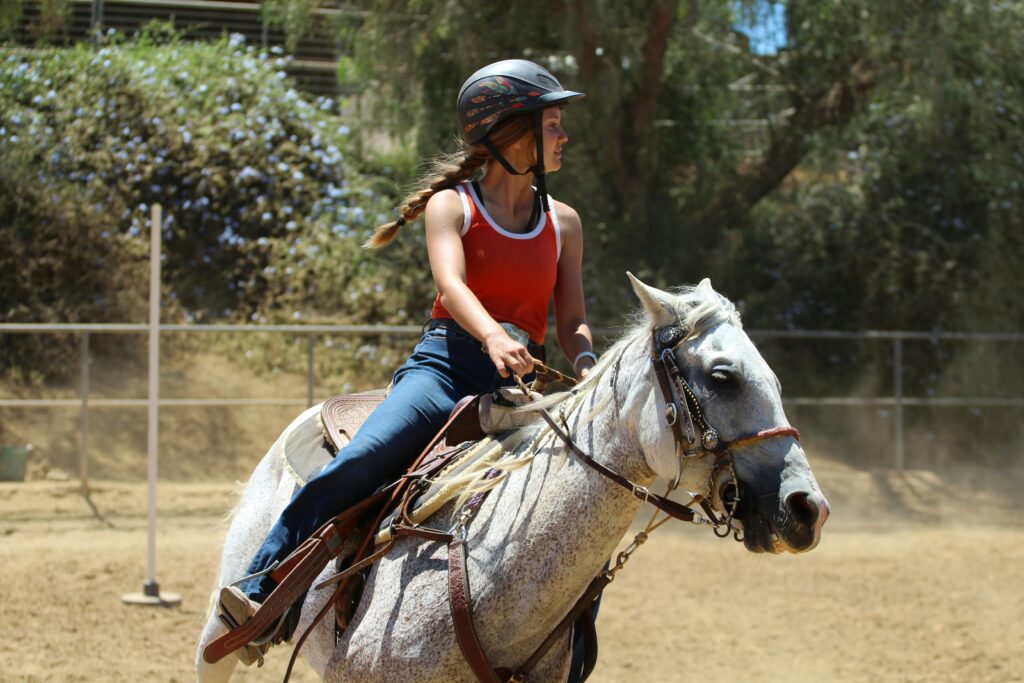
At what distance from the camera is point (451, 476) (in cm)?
311

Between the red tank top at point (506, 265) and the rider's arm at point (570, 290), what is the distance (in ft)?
0.57

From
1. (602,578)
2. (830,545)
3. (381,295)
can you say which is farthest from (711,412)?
(381,295)

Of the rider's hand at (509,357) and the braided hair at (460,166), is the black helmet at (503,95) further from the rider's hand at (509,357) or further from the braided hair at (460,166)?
the rider's hand at (509,357)

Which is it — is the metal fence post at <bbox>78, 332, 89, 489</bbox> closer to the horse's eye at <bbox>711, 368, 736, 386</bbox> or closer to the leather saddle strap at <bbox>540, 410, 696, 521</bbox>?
the leather saddle strap at <bbox>540, 410, 696, 521</bbox>

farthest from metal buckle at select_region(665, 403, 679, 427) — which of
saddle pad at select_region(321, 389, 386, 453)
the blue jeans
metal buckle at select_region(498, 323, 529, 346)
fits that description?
saddle pad at select_region(321, 389, 386, 453)

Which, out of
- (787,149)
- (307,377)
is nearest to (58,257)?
(307,377)

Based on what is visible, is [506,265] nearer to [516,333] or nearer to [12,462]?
[516,333]

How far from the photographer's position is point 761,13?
1362 cm

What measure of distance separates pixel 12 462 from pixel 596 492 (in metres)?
8.54

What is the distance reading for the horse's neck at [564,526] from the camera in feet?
9.37

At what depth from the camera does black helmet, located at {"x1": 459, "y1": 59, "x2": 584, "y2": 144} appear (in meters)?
3.24

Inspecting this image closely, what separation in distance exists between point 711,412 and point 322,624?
1.51 m

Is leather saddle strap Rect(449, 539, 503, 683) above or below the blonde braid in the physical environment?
below

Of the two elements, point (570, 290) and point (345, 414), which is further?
point (345, 414)
